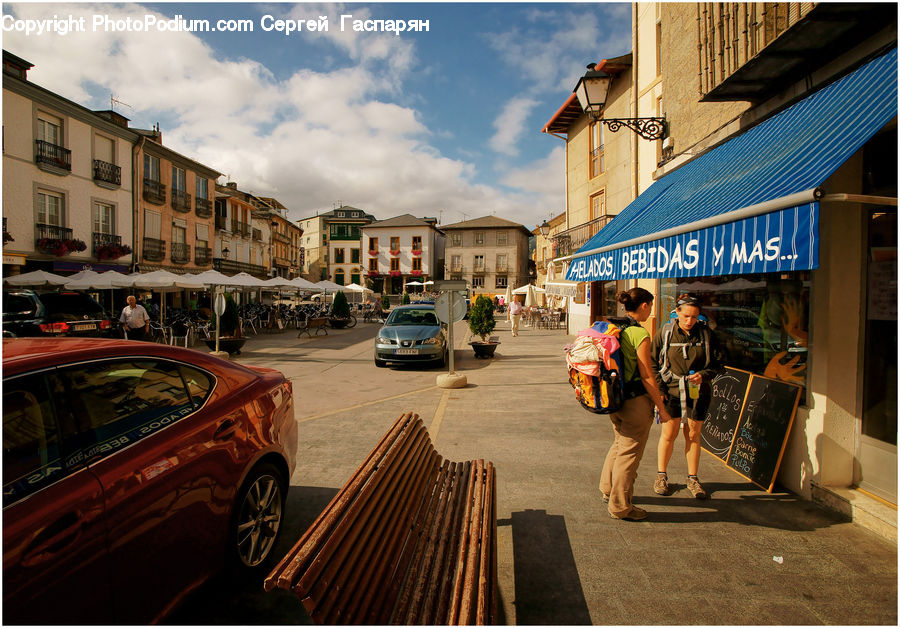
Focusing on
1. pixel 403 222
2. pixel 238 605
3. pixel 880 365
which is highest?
pixel 403 222

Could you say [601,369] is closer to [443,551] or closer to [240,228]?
[443,551]

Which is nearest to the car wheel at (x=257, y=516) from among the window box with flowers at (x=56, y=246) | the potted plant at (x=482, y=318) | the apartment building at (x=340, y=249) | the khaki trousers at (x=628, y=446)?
the khaki trousers at (x=628, y=446)

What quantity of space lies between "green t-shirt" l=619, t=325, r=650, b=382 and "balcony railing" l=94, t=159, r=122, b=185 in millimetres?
27889

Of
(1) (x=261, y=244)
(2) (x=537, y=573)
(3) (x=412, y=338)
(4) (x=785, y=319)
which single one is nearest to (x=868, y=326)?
(4) (x=785, y=319)

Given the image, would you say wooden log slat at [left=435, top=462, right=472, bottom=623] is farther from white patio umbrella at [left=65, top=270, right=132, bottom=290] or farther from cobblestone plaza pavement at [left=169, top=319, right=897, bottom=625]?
white patio umbrella at [left=65, top=270, right=132, bottom=290]

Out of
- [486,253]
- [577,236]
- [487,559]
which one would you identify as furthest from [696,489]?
[486,253]

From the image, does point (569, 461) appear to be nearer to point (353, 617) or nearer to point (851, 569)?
point (851, 569)

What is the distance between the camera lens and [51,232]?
67.8ft

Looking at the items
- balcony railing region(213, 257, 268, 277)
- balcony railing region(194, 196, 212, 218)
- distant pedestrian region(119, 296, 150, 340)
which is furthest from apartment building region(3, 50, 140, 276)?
distant pedestrian region(119, 296, 150, 340)

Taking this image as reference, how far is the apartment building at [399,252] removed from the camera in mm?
65938

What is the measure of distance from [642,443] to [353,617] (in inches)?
104

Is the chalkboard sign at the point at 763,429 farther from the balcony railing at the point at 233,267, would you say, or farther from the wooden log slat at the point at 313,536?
the balcony railing at the point at 233,267

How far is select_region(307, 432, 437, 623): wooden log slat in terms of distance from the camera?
1.79m

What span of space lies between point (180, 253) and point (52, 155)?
9.53m
